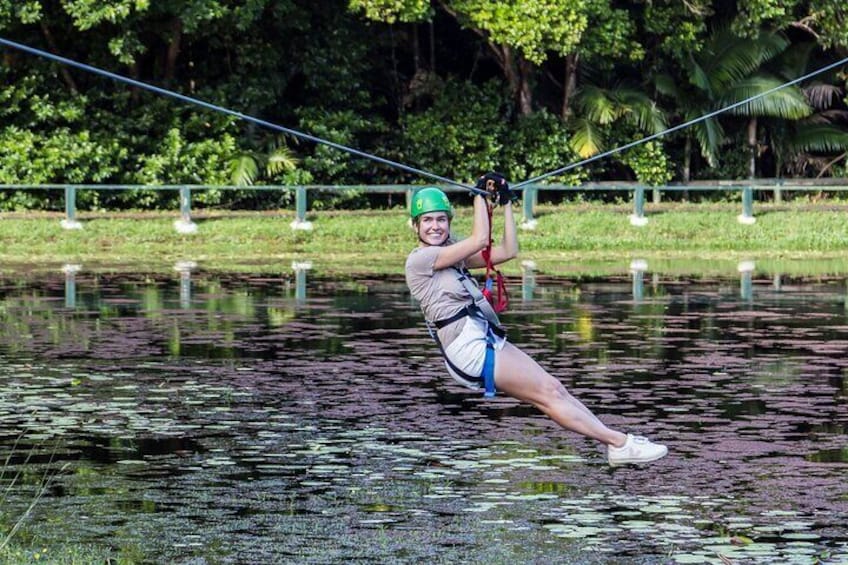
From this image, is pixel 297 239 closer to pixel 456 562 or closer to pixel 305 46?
pixel 305 46

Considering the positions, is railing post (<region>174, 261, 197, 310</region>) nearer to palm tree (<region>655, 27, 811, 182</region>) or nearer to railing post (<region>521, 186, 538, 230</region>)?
railing post (<region>521, 186, 538, 230</region>)

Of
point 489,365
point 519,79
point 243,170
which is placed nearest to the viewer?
point 489,365

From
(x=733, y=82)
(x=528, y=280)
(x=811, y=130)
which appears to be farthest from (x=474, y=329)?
(x=811, y=130)

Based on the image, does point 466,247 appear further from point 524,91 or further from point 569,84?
point 524,91

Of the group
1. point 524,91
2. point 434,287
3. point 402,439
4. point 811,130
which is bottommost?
point 402,439

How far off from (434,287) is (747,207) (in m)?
24.4

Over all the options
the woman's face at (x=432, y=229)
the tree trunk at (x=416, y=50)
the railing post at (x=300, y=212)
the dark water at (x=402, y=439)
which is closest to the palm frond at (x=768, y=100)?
the tree trunk at (x=416, y=50)

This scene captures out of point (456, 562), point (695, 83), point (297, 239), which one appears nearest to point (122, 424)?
point (456, 562)

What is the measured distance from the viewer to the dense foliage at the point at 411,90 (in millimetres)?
33188

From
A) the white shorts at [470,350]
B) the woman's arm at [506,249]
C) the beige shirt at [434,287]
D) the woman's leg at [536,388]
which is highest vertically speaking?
the woman's arm at [506,249]

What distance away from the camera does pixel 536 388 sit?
31.0 ft

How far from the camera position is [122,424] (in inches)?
469

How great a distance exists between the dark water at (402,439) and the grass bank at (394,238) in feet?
29.3

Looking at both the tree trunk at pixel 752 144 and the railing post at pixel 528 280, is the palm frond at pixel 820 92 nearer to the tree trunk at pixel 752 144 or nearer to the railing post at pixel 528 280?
the tree trunk at pixel 752 144
